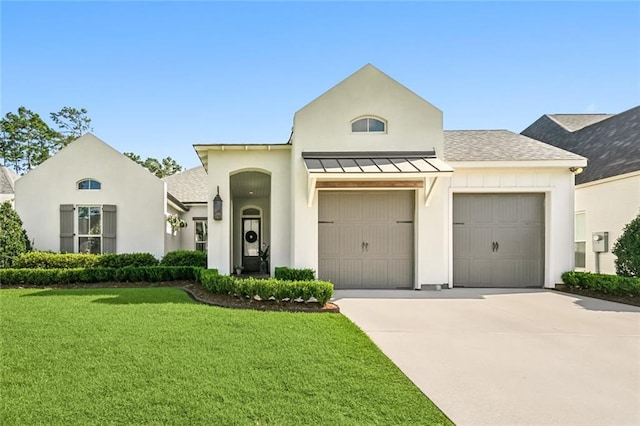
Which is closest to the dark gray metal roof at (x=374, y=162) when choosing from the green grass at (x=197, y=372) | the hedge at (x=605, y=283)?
the green grass at (x=197, y=372)

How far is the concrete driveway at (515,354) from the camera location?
3.34 m

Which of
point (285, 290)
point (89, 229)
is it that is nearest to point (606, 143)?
point (285, 290)

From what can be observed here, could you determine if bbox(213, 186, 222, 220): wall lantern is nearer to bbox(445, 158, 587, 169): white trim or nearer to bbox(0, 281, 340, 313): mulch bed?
bbox(0, 281, 340, 313): mulch bed

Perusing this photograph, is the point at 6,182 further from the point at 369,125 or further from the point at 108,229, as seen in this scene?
the point at 369,125

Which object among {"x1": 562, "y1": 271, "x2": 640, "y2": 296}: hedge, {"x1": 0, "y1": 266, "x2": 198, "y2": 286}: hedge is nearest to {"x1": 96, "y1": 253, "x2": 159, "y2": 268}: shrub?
{"x1": 0, "y1": 266, "x2": 198, "y2": 286}: hedge

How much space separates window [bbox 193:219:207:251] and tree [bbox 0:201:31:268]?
21.1ft

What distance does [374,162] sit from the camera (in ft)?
31.3

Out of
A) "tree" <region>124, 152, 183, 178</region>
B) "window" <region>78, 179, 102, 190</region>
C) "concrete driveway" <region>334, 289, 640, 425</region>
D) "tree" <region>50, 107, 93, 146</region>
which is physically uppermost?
"tree" <region>50, 107, 93, 146</region>

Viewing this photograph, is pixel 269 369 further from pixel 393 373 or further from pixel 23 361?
pixel 23 361

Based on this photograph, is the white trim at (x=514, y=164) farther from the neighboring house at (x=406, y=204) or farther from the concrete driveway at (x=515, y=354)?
the concrete driveway at (x=515, y=354)

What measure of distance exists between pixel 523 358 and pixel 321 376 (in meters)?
2.77

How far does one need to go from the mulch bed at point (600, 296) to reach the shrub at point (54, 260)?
14633 mm

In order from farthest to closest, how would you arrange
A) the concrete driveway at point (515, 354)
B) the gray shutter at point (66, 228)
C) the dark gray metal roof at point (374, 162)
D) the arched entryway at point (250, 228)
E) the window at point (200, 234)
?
1. the window at point (200, 234)
2. the arched entryway at point (250, 228)
3. the gray shutter at point (66, 228)
4. the dark gray metal roof at point (374, 162)
5. the concrete driveway at point (515, 354)

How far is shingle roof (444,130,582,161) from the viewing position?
10398 mm
